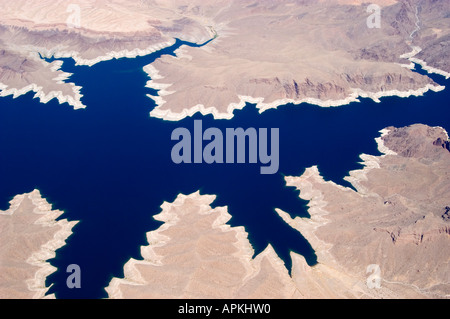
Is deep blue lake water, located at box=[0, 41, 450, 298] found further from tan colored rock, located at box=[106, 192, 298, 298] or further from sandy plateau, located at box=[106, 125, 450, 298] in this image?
sandy plateau, located at box=[106, 125, 450, 298]

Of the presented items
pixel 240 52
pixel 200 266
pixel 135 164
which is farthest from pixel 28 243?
pixel 240 52

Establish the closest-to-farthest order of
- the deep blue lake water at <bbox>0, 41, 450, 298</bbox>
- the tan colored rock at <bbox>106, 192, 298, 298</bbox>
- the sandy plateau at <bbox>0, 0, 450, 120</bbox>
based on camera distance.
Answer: the tan colored rock at <bbox>106, 192, 298, 298</bbox> → the deep blue lake water at <bbox>0, 41, 450, 298</bbox> → the sandy plateau at <bbox>0, 0, 450, 120</bbox>

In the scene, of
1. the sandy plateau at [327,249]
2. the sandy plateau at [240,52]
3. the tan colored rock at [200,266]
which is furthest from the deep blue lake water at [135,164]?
the sandy plateau at [240,52]

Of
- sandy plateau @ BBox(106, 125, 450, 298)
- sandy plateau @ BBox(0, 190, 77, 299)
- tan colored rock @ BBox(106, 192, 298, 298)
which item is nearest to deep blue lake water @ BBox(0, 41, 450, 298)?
sandy plateau @ BBox(0, 190, 77, 299)

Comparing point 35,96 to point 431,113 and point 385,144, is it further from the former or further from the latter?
point 431,113

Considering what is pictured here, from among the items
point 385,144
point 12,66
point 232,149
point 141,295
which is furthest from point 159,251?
point 12,66

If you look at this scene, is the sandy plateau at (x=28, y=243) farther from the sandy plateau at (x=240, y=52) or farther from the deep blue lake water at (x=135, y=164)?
the sandy plateau at (x=240, y=52)

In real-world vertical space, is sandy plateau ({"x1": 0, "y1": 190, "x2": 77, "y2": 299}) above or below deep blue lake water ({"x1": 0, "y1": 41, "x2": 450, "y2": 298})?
below
